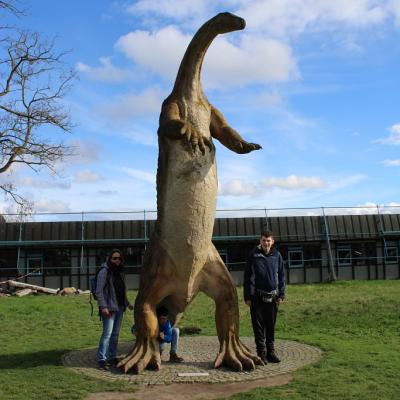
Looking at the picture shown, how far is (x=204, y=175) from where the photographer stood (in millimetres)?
7148

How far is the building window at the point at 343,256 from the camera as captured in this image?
26.2 meters

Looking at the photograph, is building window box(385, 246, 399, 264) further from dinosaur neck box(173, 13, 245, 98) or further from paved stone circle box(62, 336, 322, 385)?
dinosaur neck box(173, 13, 245, 98)

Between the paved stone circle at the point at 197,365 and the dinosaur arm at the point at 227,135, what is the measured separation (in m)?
3.15

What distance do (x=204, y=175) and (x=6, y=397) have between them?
12.0 feet

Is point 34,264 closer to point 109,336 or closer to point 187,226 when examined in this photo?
point 109,336

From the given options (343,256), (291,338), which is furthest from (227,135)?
(343,256)

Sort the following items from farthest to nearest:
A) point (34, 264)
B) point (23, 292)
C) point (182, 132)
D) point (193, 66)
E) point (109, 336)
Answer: point (34, 264) → point (23, 292) → point (193, 66) → point (109, 336) → point (182, 132)

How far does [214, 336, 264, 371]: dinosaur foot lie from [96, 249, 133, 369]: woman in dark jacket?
1.52 m

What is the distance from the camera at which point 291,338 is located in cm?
991

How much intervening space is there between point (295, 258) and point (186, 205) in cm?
1995

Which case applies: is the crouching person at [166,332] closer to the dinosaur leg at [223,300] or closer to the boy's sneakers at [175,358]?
the boy's sneakers at [175,358]

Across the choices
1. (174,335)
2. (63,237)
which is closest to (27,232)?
(63,237)

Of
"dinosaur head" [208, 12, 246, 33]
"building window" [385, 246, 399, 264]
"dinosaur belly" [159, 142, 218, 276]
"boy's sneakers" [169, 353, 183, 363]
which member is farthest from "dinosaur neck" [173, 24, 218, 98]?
"building window" [385, 246, 399, 264]

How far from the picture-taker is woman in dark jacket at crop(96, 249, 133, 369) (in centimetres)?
721
